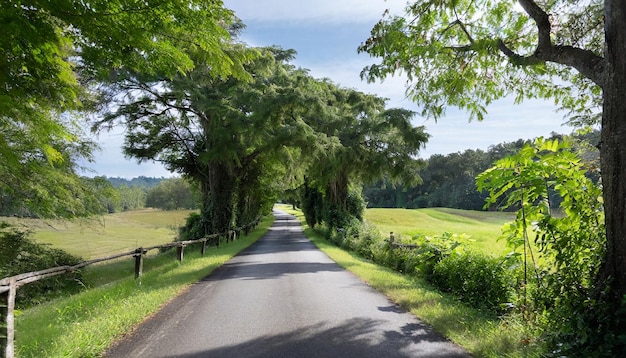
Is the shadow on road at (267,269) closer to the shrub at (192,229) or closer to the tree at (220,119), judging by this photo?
the tree at (220,119)

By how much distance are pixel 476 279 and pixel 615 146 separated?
420 cm

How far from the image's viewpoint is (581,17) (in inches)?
276

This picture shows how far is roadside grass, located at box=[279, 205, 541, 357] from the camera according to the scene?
15.9ft

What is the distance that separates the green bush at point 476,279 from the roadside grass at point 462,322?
294 mm

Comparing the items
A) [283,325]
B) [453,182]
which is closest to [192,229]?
[283,325]

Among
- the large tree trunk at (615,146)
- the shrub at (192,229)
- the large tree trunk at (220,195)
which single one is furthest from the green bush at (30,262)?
the large tree trunk at (615,146)

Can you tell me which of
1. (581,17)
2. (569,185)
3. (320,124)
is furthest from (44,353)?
(320,124)

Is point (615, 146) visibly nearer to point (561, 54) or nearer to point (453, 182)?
point (561, 54)

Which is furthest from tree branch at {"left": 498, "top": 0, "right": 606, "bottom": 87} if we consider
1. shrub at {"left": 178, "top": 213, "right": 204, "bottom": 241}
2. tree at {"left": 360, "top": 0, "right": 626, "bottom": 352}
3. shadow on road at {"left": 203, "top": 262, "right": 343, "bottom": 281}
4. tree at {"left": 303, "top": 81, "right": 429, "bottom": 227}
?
shrub at {"left": 178, "top": 213, "right": 204, "bottom": 241}

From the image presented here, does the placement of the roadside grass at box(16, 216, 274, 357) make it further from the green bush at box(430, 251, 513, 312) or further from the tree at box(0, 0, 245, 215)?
the green bush at box(430, 251, 513, 312)

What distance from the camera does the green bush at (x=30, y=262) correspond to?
38.0 ft

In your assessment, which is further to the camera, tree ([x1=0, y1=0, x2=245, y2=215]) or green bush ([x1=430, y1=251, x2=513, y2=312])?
green bush ([x1=430, y1=251, x2=513, y2=312])

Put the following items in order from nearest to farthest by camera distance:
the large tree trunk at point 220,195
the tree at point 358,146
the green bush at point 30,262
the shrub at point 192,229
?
the green bush at point 30,262, the tree at point 358,146, the large tree trunk at point 220,195, the shrub at point 192,229

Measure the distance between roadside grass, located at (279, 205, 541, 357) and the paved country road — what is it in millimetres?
219
